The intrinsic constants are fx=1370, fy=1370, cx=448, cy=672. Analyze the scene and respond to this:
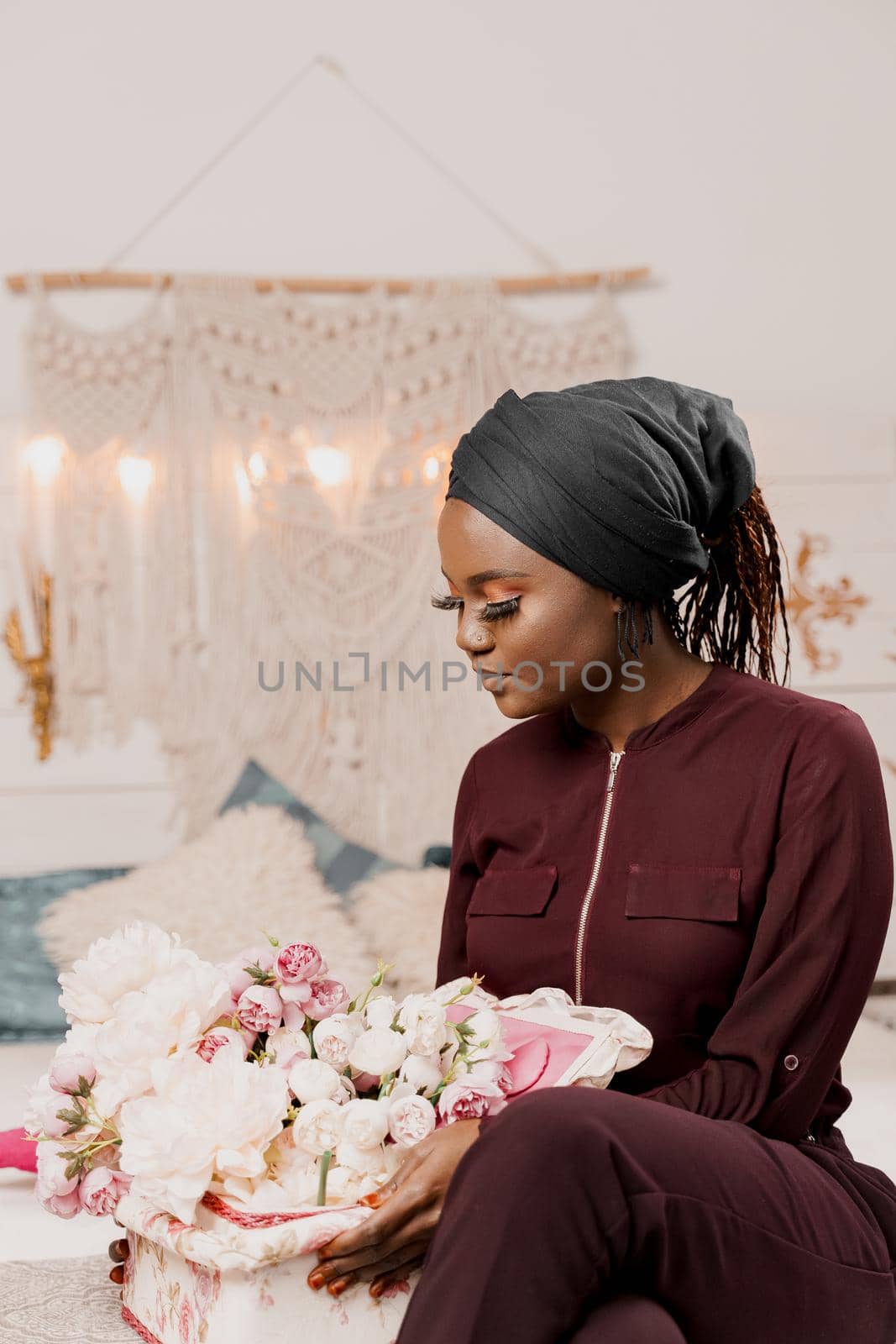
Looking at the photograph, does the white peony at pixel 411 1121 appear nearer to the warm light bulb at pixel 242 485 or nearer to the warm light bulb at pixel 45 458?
the warm light bulb at pixel 242 485

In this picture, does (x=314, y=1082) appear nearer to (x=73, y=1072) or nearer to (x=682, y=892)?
(x=73, y=1072)

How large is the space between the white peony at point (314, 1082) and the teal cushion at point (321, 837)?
5.93 feet

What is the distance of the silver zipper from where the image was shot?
148 centimetres

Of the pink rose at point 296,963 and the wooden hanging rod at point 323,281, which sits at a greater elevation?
the wooden hanging rod at point 323,281

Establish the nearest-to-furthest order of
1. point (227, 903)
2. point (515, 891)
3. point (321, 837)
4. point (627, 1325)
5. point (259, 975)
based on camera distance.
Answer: point (627, 1325)
point (259, 975)
point (515, 891)
point (227, 903)
point (321, 837)

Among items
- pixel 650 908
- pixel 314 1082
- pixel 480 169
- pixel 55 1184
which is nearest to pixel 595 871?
pixel 650 908

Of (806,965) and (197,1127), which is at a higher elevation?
(806,965)

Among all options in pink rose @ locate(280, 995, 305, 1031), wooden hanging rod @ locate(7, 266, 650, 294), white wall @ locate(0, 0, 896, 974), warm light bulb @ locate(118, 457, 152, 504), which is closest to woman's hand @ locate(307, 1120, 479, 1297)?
pink rose @ locate(280, 995, 305, 1031)

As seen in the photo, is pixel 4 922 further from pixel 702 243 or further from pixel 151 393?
pixel 702 243

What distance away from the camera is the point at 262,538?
11.0 feet

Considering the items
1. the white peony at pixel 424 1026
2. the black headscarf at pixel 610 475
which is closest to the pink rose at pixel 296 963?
the white peony at pixel 424 1026

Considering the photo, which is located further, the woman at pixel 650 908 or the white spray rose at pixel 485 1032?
the white spray rose at pixel 485 1032

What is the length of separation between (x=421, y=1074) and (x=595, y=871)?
352mm

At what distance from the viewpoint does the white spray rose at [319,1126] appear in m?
1.19
